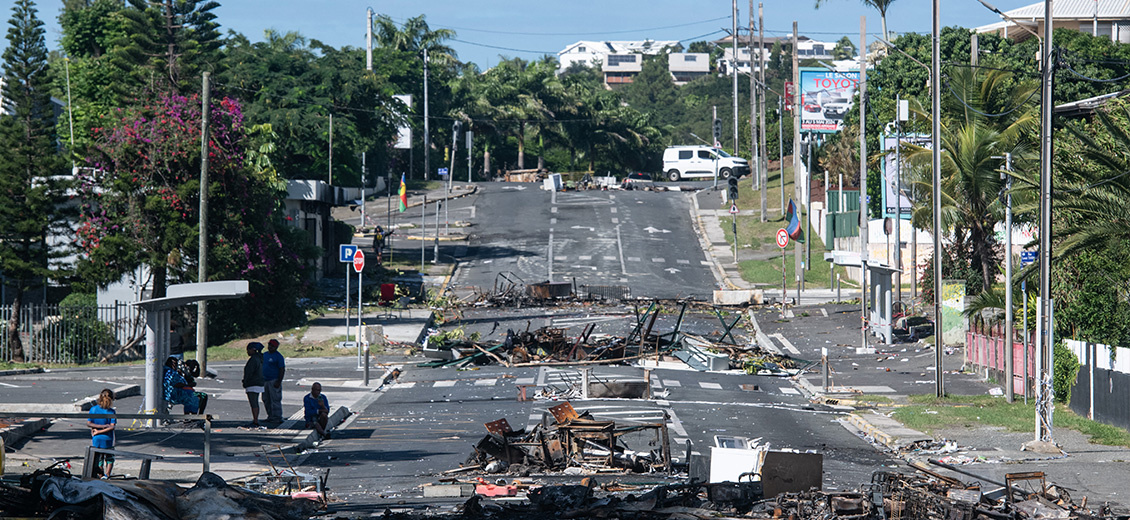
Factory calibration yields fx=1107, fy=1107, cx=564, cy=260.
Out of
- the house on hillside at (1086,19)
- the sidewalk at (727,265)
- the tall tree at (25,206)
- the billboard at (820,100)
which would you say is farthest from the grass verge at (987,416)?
the house on hillside at (1086,19)

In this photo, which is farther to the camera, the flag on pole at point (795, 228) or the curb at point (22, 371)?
the flag on pole at point (795, 228)

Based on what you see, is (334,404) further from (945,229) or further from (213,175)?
(945,229)

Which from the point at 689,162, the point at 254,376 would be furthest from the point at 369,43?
the point at 254,376

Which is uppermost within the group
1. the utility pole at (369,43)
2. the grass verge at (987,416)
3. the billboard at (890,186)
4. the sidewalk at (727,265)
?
the utility pole at (369,43)

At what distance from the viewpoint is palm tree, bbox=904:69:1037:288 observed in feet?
111

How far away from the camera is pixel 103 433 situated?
13.9 metres

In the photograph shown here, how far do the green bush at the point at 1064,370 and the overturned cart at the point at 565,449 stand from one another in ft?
34.3

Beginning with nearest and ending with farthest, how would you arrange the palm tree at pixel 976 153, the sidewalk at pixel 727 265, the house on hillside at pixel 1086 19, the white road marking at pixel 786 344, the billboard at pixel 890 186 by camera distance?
the white road marking at pixel 786 344 < the palm tree at pixel 976 153 < the billboard at pixel 890 186 < the sidewalk at pixel 727 265 < the house on hillside at pixel 1086 19

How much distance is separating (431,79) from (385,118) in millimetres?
30405

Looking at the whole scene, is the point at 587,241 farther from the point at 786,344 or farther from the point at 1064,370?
the point at 1064,370

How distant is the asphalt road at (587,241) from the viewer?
47594mm

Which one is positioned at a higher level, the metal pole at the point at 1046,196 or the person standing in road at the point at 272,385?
the metal pole at the point at 1046,196

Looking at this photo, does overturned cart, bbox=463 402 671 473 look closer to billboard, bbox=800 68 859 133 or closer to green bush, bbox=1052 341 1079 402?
green bush, bbox=1052 341 1079 402

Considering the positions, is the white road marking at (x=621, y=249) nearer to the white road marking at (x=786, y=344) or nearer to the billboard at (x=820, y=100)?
the billboard at (x=820, y=100)
